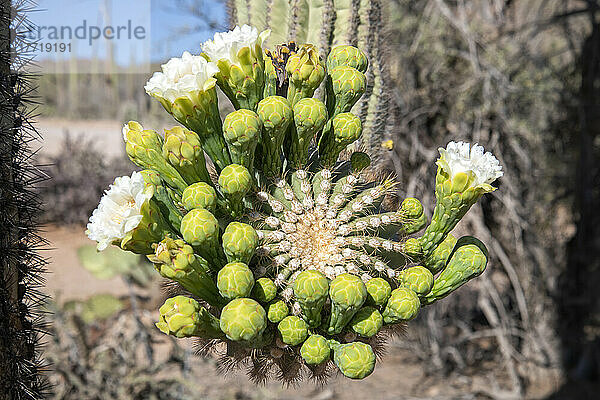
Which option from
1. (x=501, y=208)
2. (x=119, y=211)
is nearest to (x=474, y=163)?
(x=119, y=211)

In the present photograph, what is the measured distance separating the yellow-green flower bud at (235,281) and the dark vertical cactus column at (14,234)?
23.8 inches

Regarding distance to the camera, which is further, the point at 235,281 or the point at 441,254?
the point at 441,254

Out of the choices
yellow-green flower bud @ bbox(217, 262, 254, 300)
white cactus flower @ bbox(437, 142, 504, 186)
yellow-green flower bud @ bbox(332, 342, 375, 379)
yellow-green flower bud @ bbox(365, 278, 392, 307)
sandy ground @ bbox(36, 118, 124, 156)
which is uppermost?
white cactus flower @ bbox(437, 142, 504, 186)

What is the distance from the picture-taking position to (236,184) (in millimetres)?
930

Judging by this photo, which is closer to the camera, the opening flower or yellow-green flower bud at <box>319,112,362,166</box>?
the opening flower

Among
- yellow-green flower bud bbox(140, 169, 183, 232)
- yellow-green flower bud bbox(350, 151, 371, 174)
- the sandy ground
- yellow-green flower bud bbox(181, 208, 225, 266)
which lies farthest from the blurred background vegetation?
the sandy ground

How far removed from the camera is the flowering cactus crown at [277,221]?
879 mm

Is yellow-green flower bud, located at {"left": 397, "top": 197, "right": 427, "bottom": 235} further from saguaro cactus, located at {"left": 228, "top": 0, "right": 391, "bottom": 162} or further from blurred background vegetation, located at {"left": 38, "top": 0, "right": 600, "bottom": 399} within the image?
blurred background vegetation, located at {"left": 38, "top": 0, "right": 600, "bottom": 399}

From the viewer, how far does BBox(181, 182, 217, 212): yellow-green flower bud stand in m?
0.92

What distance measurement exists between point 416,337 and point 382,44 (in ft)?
12.5

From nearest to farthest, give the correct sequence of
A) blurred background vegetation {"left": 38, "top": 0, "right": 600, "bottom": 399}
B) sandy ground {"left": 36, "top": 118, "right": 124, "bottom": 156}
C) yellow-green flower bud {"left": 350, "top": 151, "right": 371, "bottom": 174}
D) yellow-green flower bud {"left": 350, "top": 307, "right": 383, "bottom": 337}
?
yellow-green flower bud {"left": 350, "top": 307, "right": 383, "bottom": 337} → yellow-green flower bud {"left": 350, "top": 151, "right": 371, "bottom": 174} → blurred background vegetation {"left": 38, "top": 0, "right": 600, "bottom": 399} → sandy ground {"left": 36, "top": 118, "right": 124, "bottom": 156}

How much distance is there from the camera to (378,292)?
0.96 m

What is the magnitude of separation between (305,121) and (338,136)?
103mm

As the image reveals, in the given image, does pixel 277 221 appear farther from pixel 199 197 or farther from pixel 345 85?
pixel 345 85
